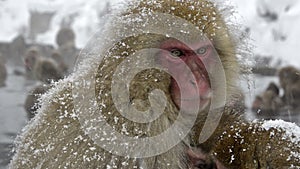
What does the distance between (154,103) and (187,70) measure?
0.14 metres

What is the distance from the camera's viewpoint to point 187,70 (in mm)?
1578

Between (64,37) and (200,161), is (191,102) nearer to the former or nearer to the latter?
(200,161)

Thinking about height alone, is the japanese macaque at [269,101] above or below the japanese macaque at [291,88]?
above

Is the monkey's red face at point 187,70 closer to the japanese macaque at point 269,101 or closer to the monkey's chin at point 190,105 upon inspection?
the monkey's chin at point 190,105

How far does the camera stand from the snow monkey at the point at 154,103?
1.51 metres

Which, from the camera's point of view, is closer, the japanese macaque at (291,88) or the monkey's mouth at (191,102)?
the monkey's mouth at (191,102)

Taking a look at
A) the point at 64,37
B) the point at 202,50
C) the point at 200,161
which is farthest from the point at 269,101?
the point at 64,37

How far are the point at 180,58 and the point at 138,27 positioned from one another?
0.50 feet

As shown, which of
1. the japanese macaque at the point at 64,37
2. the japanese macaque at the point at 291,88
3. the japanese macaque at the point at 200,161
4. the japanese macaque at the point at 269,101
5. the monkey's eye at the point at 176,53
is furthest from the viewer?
the japanese macaque at the point at 64,37

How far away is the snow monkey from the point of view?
151 centimetres

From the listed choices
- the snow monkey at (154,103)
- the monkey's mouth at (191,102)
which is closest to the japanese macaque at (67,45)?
the snow monkey at (154,103)

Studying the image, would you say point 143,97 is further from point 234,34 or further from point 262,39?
point 262,39

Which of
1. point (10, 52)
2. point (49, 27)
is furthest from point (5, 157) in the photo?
point (49, 27)

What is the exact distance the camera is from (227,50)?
1714 mm
